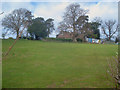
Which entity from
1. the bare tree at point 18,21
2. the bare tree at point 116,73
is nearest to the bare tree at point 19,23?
the bare tree at point 18,21

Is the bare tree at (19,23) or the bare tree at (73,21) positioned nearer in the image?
the bare tree at (19,23)

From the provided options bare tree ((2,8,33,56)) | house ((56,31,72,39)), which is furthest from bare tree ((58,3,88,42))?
bare tree ((2,8,33,56))

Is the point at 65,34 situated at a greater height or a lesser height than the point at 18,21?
greater

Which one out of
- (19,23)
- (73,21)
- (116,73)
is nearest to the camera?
(116,73)

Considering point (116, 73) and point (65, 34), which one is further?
point (65, 34)

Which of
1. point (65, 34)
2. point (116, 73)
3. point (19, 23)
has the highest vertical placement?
point (65, 34)

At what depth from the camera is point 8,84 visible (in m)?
2.96

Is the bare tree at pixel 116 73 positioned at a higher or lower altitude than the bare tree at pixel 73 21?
lower

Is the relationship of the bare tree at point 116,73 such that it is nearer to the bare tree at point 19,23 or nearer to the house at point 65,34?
the bare tree at point 19,23

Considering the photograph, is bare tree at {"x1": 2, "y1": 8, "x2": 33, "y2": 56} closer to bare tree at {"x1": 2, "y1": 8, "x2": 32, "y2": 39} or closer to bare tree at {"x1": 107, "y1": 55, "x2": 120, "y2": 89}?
bare tree at {"x1": 2, "y1": 8, "x2": 32, "y2": 39}

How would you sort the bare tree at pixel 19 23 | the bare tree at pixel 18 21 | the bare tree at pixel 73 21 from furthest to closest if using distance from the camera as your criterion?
the bare tree at pixel 73 21 < the bare tree at pixel 18 21 < the bare tree at pixel 19 23

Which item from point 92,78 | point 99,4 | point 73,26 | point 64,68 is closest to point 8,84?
point 64,68

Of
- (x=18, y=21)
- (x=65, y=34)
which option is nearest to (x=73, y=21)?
(x=65, y=34)

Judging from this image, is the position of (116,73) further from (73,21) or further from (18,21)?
(73,21)
